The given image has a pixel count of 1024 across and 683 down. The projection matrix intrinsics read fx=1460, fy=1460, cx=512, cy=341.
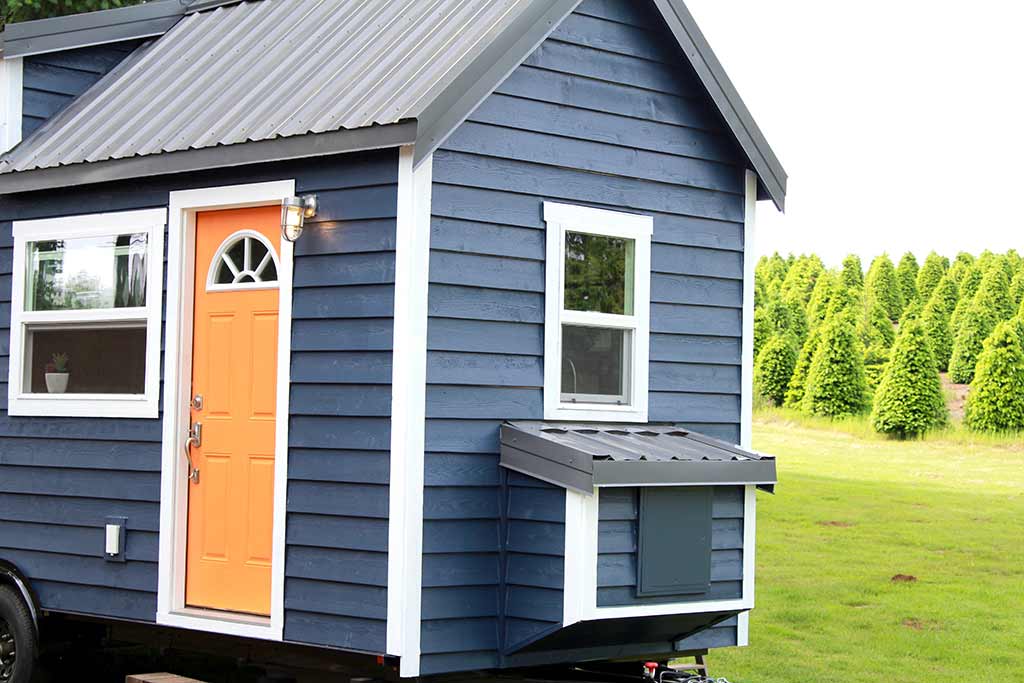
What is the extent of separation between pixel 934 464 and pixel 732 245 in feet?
42.0

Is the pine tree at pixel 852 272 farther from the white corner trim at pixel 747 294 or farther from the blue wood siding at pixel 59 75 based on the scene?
the blue wood siding at pixel 59 75

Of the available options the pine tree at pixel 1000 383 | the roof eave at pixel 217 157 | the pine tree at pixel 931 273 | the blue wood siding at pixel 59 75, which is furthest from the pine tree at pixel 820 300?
the roof eave at pixel 217 157

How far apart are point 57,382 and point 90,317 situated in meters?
0.53

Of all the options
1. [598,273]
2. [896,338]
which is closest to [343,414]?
[598,273]

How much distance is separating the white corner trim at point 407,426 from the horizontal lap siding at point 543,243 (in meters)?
0.10

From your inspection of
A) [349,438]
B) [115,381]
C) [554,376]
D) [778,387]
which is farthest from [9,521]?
[778,387]

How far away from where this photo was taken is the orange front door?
26.6ft

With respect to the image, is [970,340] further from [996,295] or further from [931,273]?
[931,273]

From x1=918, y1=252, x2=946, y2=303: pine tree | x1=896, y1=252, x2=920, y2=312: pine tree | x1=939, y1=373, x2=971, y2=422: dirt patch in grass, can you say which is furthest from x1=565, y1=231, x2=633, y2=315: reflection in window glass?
x1=896, y1=252, x2=920, y2=312: pine tree

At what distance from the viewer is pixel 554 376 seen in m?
8.12

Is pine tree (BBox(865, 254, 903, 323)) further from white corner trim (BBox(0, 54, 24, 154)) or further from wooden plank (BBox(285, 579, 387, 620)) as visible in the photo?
wooden plank (BBox(285, 579, 387, 620))

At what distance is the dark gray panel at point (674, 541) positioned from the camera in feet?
24.6

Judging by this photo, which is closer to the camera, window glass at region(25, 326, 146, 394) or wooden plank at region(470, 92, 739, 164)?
wooden plank at region(470, 92, 739, 164)

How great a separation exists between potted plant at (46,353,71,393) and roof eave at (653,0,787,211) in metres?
4.31
